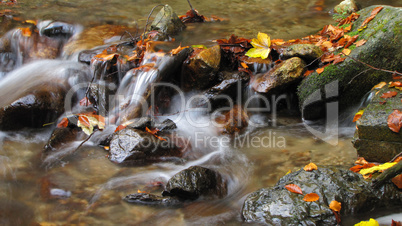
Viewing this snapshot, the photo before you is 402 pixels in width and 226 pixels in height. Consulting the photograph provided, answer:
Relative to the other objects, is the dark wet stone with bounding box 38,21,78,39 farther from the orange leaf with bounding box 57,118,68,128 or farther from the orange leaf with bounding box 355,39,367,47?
the orange leaf with bounding box 355,39,367,47

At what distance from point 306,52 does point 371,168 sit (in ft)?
7.46

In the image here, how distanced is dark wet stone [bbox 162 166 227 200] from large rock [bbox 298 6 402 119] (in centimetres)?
223

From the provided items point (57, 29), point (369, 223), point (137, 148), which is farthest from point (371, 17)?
point (57, 29)

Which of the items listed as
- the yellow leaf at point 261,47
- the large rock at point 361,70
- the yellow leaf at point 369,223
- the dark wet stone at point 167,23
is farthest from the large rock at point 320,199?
the dark wet stone at point 167,23

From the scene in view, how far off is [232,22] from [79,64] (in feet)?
12.1

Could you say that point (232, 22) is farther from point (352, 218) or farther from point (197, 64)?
point (352, 218)

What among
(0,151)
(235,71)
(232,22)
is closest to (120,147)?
(0,151)

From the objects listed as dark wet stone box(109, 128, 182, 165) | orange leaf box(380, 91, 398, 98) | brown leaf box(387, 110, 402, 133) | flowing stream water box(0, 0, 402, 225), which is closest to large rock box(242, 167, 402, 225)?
flowing stream water box(0, 0, 402, 225)

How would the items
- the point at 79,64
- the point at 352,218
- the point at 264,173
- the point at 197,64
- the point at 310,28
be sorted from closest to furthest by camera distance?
the point at 352,218 → the point at 264,173 → the point at 197,64 → the point at 79,64 → the point at 310,28

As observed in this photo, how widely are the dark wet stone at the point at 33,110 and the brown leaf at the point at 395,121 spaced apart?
15.3ft

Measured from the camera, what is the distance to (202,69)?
211 inches

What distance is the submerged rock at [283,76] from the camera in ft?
16.5

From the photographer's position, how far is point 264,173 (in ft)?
13.1

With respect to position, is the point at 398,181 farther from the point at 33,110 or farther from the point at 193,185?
the point at 33,110
